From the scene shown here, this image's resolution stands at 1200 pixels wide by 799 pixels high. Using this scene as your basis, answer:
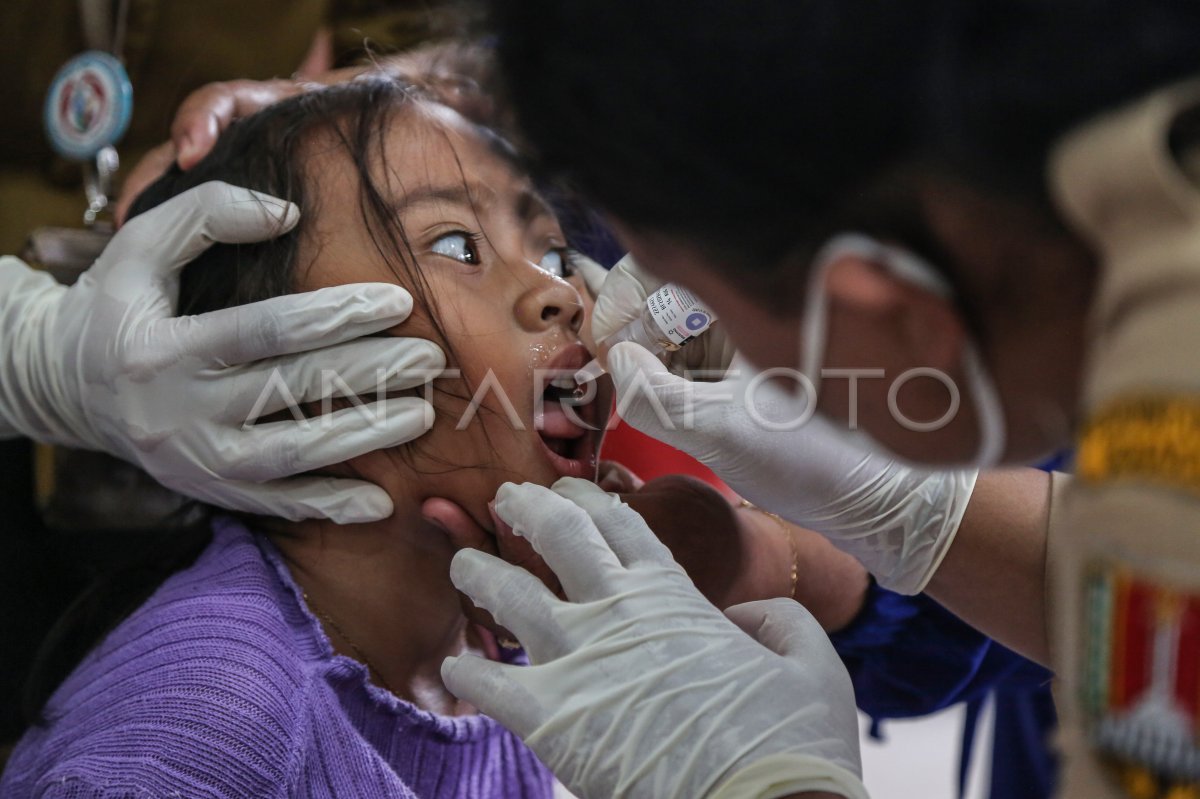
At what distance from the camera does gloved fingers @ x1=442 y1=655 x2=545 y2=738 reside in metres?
0.89

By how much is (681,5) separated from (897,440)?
0.32 meters

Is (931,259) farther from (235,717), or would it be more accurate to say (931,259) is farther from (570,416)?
(235,717)

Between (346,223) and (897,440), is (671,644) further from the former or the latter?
(346,223)

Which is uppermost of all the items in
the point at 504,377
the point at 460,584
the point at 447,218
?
the point at 447,218

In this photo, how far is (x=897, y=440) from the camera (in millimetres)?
731

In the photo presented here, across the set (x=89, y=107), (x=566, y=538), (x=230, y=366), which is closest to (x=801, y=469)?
(x=566, y=538)

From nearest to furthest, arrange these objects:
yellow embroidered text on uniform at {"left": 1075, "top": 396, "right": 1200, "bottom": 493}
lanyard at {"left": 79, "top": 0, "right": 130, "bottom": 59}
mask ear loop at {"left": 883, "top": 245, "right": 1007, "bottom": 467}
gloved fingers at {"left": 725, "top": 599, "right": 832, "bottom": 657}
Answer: yellow embroidered text on uniform at {"left": 1075, "top": 396, "right": 1200, "bottom": 493} → mask ear loop at {"left": 883, "top": 245, "right": 1007, "bottom": 467} → gloved fingers at {"left": 725, "top": 599, "right": 832, "bottom": 657} → lanyard at {"left": 79, "top": 0, "right": 130, "bottom": 59}

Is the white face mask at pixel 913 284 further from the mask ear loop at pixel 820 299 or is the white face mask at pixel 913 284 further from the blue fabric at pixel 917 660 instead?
the blue fabric at pixel 917 660

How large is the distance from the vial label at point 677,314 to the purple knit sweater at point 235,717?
0.47 metres

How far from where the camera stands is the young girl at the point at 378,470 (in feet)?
3.36

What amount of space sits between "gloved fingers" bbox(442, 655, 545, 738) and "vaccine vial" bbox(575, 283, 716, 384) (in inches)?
13.7

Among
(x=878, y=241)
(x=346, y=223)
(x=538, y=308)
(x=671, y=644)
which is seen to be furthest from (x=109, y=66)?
(x=878, y=241)

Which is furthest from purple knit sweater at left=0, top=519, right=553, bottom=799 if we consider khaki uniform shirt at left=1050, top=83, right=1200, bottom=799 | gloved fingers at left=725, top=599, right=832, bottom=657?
khaki uniform shirt at left=1050, top=83, right=1200, bottom=799

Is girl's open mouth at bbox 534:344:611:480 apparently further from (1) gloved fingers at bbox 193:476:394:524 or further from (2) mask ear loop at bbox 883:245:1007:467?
(2) mask ear loop at bbox 883:245:1007:467
